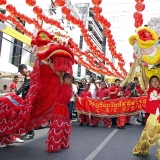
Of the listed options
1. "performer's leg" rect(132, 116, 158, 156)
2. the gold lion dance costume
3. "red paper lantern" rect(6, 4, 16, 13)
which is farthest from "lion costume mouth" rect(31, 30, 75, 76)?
"red paper lantern" rect(6, 4, 16, 13)

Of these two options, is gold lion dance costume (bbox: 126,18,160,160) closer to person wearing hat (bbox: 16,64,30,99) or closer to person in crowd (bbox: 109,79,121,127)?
person wearing hat (bbox: 16,64,30,99)

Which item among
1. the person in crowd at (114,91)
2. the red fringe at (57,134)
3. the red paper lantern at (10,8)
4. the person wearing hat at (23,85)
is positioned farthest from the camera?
the red paper lantern at (10,8)

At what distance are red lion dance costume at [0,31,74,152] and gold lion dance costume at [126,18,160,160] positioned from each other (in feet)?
3.58

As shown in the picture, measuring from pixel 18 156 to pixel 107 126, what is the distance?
4190 millimetres

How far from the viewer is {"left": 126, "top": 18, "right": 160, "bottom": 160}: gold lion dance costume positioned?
11.0 feet

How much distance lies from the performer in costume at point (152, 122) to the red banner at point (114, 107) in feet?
11.9

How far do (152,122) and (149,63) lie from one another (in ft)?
2.85

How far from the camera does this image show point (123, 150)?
4.16 meters

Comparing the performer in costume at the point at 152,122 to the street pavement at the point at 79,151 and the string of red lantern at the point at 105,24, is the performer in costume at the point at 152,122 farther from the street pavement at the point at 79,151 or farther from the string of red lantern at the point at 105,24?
the string of red lantern at the point at 105,24

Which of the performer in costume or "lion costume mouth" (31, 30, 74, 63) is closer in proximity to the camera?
the performer in costume

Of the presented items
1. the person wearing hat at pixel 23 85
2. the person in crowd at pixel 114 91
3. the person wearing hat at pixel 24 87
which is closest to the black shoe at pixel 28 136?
the person wearing hat at pixel 24 87

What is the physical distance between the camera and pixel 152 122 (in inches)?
140

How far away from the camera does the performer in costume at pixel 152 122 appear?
3521 millimetres

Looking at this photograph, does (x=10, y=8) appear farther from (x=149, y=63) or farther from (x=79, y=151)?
(x=149, y=63)
